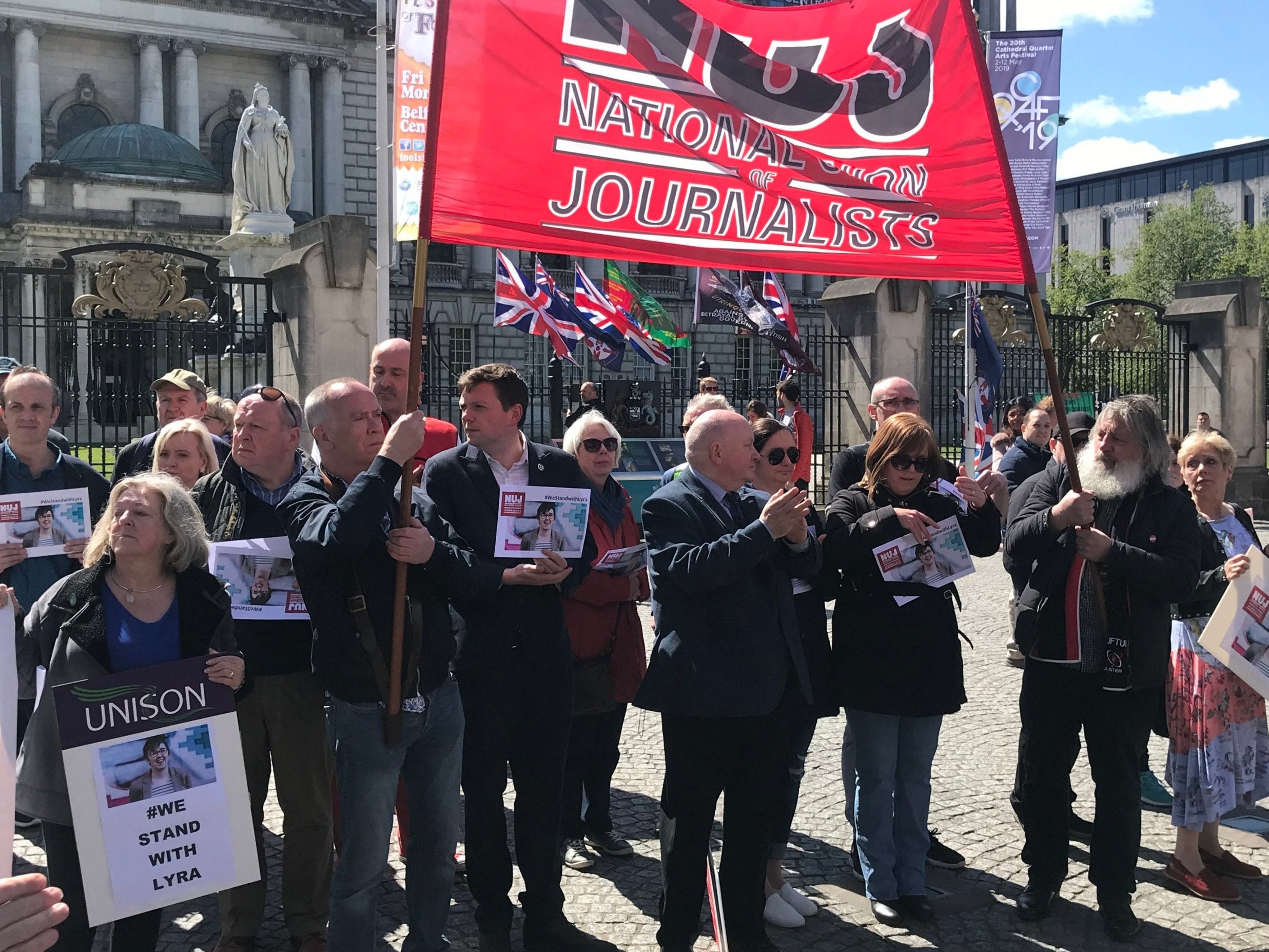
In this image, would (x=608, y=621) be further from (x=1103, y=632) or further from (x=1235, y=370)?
(x=1235, y=370)

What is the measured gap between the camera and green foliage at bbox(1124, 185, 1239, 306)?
52.8m

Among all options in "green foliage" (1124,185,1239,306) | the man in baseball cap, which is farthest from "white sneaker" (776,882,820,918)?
"green foliage" (1124,185,1239,306)

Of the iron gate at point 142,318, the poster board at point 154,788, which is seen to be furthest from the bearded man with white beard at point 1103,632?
the iron gate at point 142,318

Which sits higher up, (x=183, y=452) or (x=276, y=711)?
(x=183, y=452)

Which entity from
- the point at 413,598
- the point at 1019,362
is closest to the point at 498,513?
the point at 413,598

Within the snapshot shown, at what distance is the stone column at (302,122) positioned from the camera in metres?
50.3

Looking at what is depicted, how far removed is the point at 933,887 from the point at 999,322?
13401mm

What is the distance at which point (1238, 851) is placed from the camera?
538cm

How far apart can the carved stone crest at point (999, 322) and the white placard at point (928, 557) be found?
489 inches

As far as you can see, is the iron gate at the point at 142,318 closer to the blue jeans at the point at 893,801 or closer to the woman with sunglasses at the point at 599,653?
the woman with sunglasses at the point at 599,653

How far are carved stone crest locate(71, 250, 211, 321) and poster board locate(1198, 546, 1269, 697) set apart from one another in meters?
10.2

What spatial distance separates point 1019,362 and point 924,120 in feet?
52.8

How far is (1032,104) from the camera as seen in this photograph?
1400cm

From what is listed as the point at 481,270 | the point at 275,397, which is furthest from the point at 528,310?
the point at 481,270
